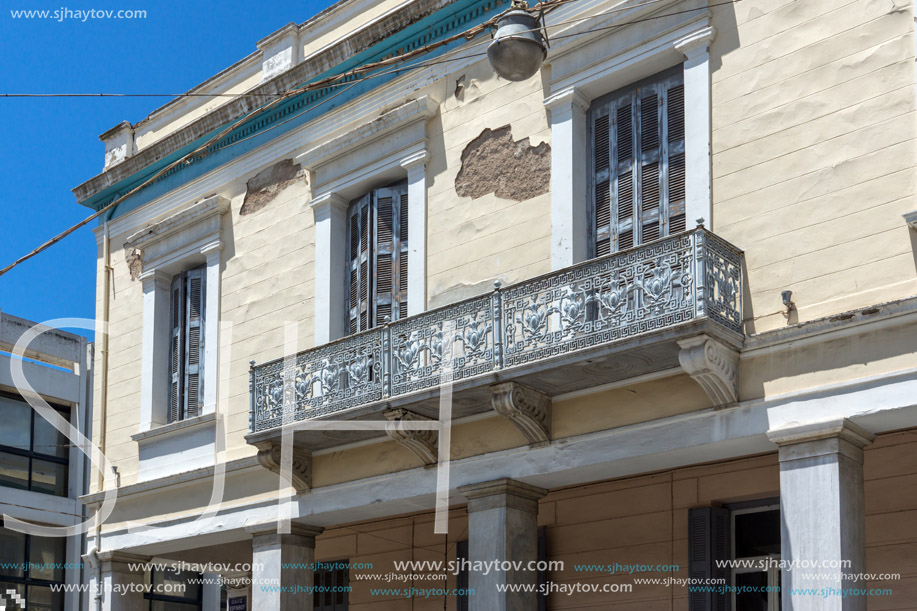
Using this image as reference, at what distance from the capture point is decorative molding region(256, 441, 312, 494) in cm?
1295

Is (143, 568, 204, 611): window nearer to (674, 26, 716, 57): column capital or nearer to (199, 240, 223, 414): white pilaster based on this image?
(199, 240, 223, 414): white pilaster

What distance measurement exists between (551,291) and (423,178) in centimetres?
281

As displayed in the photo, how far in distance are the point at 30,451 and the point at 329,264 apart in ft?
34.4

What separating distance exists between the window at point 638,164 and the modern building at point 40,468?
12.7 metres

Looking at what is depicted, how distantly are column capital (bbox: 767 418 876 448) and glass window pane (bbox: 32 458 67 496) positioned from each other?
1569 cm

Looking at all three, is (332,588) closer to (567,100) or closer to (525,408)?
(525,408)

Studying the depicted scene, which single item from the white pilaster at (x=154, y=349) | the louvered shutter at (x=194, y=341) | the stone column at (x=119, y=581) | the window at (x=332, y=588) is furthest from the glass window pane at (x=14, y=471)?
the window at (x=332, y=588)

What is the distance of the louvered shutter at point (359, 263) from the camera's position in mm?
13523

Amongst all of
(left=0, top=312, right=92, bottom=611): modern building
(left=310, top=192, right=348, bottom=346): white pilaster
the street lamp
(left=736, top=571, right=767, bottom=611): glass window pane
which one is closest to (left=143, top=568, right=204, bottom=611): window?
(left=0, top=312, right=92, bottom=611): modern building

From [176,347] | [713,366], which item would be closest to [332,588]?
[176,347]

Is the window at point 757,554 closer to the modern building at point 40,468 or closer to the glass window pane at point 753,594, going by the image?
the glass window pane at point 753,594

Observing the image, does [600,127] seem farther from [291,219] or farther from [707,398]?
[291,219]

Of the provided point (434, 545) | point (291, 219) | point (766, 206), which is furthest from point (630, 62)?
point (434, 545)

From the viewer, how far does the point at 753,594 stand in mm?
11172
